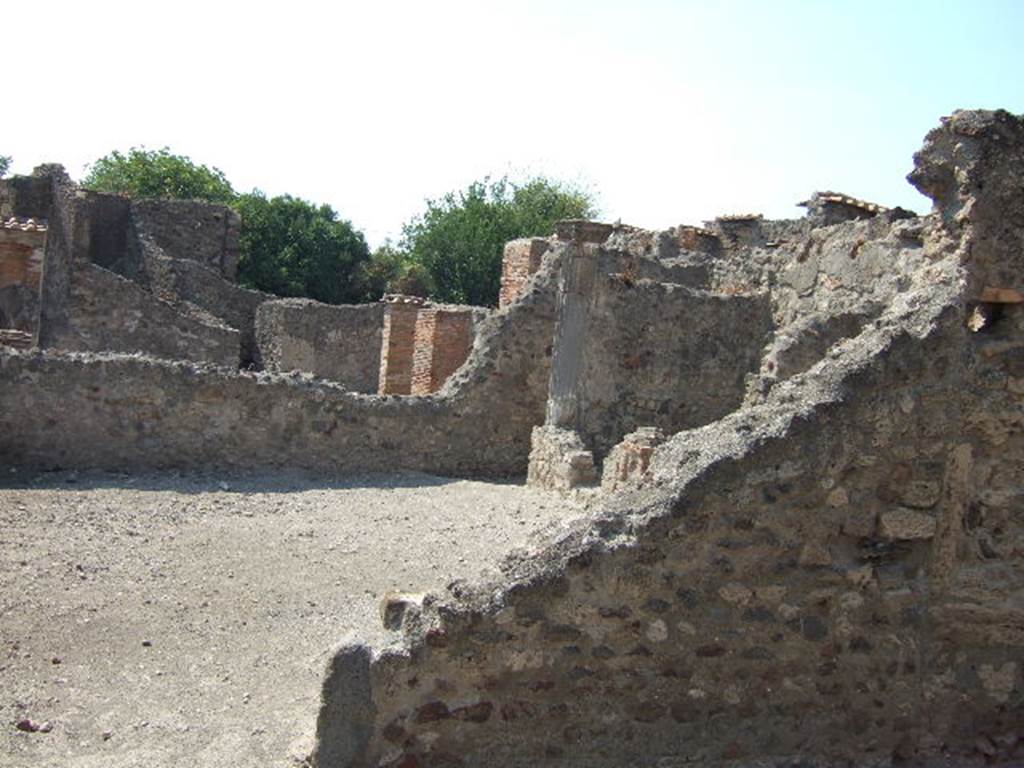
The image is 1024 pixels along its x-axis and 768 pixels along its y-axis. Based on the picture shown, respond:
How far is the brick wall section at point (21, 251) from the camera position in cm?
1859

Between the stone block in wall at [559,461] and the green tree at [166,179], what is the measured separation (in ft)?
104

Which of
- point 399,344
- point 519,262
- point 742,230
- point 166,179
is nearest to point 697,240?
point 742,230

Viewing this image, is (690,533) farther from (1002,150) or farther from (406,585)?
(406,585)

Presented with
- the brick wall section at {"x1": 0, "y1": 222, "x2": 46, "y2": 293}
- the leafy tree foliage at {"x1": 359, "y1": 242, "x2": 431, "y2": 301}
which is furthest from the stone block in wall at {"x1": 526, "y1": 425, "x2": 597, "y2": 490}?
the leafy tree foliage at {"x1": 359, "y1": 242, "x2": 431, "y2": 301}

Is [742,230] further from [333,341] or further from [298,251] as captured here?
[298,251]

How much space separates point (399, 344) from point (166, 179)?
2773 centimetres

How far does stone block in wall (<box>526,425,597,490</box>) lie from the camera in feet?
38.2

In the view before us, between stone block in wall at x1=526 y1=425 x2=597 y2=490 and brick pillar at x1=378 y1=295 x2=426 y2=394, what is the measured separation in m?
6.29

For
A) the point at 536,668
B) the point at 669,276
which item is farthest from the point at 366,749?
the point at 669,276

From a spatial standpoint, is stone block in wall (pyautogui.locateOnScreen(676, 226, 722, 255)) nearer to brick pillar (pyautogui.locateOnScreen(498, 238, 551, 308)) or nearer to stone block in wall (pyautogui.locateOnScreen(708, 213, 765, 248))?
stone block in wall (pyautogui.locateOnScreen(708, 213, 765, 248))

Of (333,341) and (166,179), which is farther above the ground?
(166,179)

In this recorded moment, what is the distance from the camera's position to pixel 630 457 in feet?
33.9

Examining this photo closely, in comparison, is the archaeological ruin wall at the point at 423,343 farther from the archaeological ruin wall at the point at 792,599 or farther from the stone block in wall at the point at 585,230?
the archaeological ruin wall at the point at 792,599

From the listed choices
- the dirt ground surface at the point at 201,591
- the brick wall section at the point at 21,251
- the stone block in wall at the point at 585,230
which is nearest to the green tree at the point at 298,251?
the brick wall section at the point at 21,251
